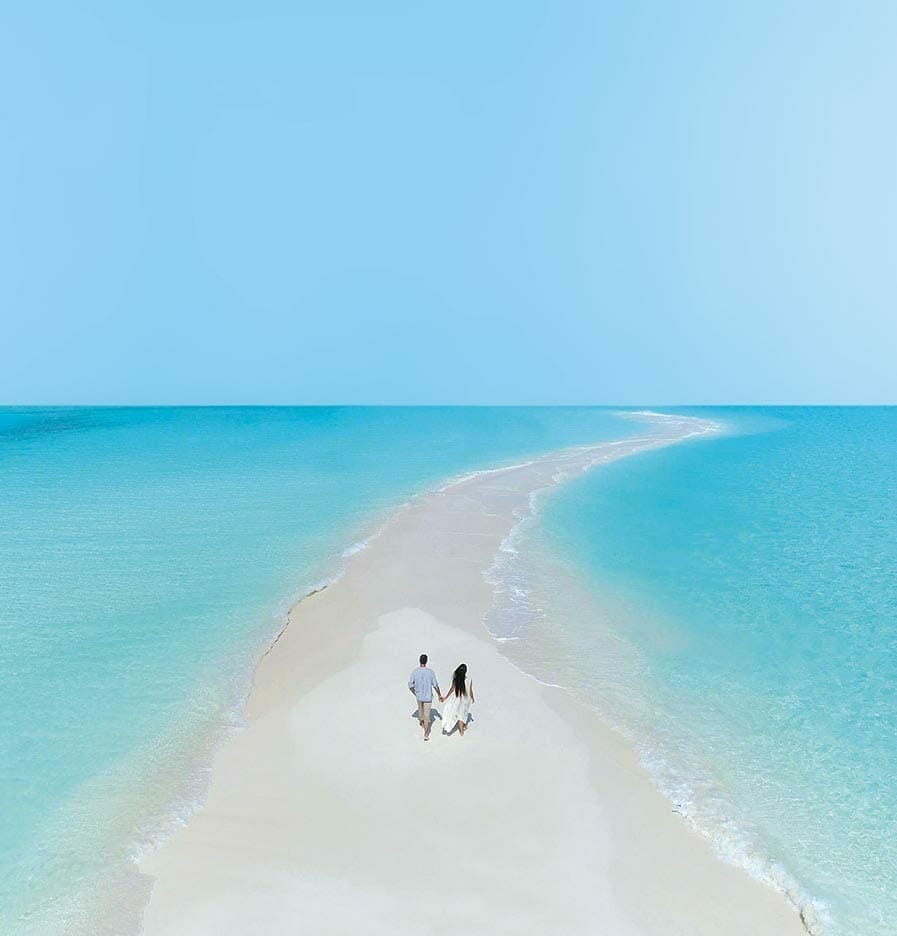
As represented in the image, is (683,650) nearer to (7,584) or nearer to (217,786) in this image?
(217,786)

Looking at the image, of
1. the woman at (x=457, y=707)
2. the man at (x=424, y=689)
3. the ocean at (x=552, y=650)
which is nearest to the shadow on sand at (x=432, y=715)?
the man at (x=424, y=689)

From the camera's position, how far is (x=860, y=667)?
50.0ft

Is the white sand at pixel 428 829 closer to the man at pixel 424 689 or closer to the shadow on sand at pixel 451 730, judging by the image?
the shadow on sand at pixel 451 730

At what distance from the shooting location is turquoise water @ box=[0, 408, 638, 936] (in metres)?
9.53

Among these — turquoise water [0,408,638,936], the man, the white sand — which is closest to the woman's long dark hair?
the man

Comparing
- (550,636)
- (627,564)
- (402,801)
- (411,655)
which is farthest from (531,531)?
(402,801)

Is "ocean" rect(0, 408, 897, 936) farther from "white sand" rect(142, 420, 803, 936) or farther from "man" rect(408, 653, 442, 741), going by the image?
"man" rect(408, 653, 442, 741)

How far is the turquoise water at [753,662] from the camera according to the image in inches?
383

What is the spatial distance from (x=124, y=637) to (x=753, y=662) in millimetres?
15285

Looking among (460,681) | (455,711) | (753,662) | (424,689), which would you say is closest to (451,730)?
(455,711)

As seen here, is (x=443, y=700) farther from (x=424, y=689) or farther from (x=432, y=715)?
(x=432, y=715)

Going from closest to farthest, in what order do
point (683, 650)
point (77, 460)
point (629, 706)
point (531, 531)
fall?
point (629, 706) → point (683, 650) → point (531, 531) → point (77, 460)

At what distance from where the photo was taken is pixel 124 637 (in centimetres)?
1689

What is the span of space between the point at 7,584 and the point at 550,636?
16866 mm
